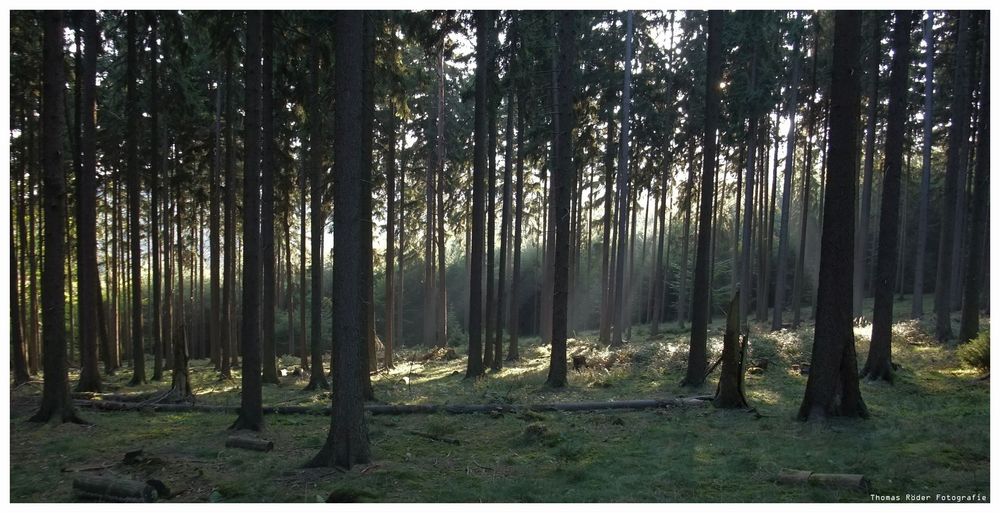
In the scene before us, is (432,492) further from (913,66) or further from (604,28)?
(913,66)

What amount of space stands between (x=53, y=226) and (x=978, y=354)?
17753 millimetres

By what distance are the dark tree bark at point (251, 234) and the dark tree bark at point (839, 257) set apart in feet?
28.5

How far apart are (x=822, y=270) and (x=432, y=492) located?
22.5 feet

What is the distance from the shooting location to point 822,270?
971cm

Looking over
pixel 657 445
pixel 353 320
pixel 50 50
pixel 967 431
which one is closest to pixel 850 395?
pixel 967 431

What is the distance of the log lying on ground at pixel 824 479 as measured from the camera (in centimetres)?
619

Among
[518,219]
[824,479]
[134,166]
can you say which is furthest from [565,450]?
[134,166]

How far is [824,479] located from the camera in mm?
6375

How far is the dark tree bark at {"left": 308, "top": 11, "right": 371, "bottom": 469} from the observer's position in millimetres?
7371

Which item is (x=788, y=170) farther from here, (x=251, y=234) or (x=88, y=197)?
(x=88, y=197)

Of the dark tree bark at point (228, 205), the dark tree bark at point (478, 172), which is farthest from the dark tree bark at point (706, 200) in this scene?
the dark tree bark at point (228, 205)

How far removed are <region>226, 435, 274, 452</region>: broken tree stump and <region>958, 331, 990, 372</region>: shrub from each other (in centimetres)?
1365

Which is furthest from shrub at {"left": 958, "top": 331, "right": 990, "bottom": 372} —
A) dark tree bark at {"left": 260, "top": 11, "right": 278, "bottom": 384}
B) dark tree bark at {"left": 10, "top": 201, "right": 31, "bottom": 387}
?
dark tree bark at {"left": 10, "top": 201, "right": 31, "bottom": 387}

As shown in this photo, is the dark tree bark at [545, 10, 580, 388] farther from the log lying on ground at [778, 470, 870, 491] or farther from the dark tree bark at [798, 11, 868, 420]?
the log lying on ground at [778, 470, 870, 491]
